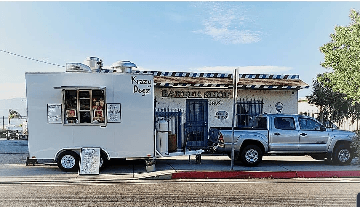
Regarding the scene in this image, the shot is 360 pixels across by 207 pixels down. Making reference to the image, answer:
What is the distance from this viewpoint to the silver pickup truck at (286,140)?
1113 cm

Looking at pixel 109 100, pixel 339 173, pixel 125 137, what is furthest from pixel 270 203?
pixel 109 100

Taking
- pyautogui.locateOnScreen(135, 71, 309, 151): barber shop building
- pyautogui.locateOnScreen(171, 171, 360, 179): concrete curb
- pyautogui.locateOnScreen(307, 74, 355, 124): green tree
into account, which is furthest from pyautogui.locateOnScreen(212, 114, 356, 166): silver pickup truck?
pyautogui.locateOnScreen(307, 74, 355, 124): green tree

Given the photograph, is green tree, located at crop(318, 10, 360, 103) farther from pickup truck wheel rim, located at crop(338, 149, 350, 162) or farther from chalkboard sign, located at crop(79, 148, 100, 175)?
chalkboard sign, located at crop(79, 148, 100, 175)

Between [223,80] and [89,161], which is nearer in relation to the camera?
[89,161]

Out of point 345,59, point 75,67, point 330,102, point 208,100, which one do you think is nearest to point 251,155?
point 208,100

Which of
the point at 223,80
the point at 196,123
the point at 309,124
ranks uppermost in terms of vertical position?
the point at 223,80

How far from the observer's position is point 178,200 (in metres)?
6.95

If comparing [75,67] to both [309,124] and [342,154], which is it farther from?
[342,154]

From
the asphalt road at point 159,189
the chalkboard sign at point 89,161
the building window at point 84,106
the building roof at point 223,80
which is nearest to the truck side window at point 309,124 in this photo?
the asphalt road at point 159,189

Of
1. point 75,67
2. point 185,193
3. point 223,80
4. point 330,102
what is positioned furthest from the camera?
point 330,102

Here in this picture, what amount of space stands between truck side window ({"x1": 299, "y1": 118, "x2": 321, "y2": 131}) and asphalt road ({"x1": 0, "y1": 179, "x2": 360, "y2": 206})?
268 cm

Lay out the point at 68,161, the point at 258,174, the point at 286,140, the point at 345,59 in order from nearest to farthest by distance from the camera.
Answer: the point at 258,174 < the point at 68,161 < the point at 286,140 < the point at 345,59

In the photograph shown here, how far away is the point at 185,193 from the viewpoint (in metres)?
7.60

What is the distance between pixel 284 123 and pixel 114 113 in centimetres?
630
